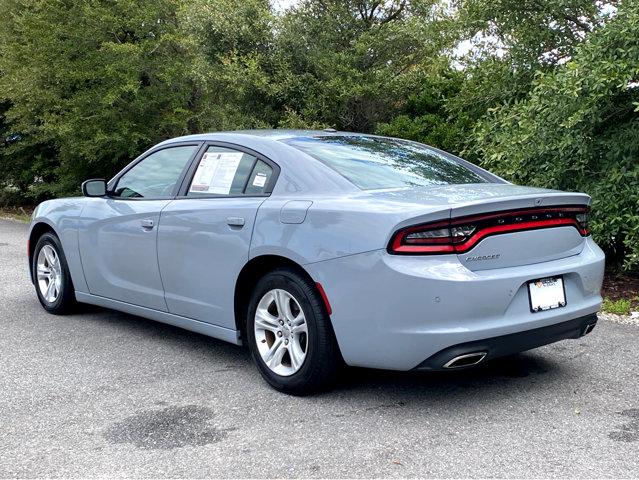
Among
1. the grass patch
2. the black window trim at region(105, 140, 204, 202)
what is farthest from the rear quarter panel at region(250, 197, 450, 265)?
the grass patch

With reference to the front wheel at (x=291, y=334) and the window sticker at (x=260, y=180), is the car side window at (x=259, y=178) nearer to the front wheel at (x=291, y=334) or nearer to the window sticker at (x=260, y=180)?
the window sticker at (x=260, y=180)

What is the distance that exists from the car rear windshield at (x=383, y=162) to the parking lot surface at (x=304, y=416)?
1.21 meters

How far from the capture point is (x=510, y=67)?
8.37m

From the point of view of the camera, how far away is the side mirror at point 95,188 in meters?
5.57

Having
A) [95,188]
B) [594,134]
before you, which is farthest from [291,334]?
[594,134]

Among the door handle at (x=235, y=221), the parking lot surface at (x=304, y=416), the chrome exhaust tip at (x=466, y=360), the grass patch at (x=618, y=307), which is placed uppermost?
the door handle at (x=235, y=221)

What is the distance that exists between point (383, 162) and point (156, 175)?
1785 mm

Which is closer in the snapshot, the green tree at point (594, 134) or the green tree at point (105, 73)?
the green tree at point (594, 134)

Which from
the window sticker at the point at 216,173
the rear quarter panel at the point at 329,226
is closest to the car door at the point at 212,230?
the window sticker at the point at 216,173

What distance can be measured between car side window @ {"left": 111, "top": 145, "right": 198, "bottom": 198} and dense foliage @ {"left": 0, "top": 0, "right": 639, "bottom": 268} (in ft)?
11.8

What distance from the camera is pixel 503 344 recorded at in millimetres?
3590

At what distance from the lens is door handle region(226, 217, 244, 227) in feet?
13.9

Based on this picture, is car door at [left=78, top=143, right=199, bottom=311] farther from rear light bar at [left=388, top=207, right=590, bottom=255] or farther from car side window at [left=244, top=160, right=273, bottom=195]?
rear light bar at [left=388, top=207, right=590, bottom=255]

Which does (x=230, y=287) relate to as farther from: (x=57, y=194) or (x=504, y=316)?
(x=57, y=194)
